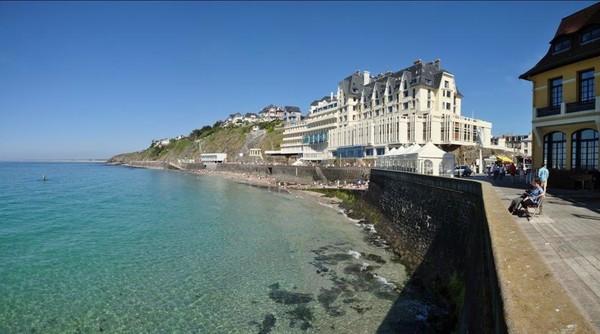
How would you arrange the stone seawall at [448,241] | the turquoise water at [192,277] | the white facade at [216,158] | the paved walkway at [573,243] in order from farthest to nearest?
the white facade at [216,158], the turquoise water at [192,277], the stone seawall at [448,241], the paved walkway at [573,243]

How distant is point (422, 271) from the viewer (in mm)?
13531

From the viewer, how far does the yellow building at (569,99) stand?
17.6 meters

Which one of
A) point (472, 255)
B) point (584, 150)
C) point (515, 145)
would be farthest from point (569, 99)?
point (515, 145)

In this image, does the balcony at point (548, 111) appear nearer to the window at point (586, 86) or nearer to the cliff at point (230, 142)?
the window at point (586, 86)

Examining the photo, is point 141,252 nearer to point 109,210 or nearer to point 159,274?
point 159,274

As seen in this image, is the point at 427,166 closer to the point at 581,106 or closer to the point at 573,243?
the point at 581,106

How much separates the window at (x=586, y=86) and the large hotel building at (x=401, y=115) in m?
34.9

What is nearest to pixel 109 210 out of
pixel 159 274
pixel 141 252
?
pixel 141 252

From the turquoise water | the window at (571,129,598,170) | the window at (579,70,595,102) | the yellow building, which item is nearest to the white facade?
the turquoise water

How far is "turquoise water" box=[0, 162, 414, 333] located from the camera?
10227mm

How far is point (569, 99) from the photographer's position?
1864 cm

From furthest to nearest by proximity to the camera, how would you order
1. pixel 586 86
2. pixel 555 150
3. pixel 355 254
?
1. pixel 555 150
2. pixel 586 86
3. pixel 355 254

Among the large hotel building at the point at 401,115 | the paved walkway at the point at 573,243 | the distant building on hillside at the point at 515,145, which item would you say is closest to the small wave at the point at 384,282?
the paved walkway at the point at 573,243

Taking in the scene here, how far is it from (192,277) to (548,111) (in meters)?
20.5
